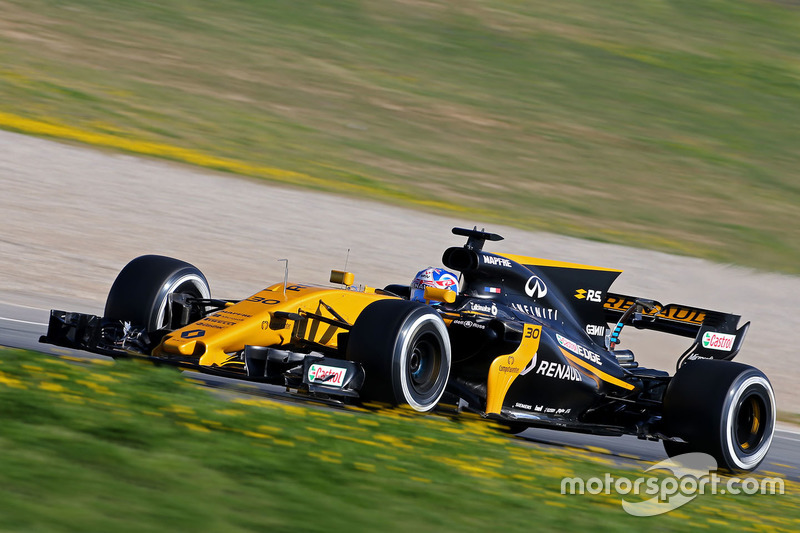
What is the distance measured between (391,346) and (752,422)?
3534 mm

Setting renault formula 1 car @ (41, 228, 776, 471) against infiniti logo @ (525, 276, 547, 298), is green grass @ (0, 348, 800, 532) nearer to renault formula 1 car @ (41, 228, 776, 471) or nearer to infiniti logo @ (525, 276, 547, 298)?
renault formula 1 car @ (41, 228, 776, 471)

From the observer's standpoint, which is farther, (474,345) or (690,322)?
(690,322)

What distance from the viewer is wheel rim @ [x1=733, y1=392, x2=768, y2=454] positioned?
8.67 metres

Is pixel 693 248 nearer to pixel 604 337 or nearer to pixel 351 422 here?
pixel 604 337

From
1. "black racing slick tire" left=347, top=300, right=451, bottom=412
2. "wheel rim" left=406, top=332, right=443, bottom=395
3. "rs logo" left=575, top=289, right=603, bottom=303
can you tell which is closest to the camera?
"black racing slick tire" left=347, top=300, right=451, bottom=412

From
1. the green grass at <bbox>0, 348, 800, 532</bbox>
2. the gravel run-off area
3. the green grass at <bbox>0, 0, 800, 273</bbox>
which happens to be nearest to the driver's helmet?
the green grass at <bbox>0, 348, 800, 532</bbox>

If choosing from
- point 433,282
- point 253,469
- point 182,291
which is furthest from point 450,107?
point 253,469

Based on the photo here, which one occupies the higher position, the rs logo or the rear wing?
the rs logo

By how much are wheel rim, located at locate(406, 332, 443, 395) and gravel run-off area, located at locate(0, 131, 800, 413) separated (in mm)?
6389

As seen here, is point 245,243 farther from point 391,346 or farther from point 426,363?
point 391,346

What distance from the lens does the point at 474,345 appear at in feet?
26.7

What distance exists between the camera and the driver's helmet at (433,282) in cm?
853

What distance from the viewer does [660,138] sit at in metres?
29.6

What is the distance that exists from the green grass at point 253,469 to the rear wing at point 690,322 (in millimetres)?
2561
